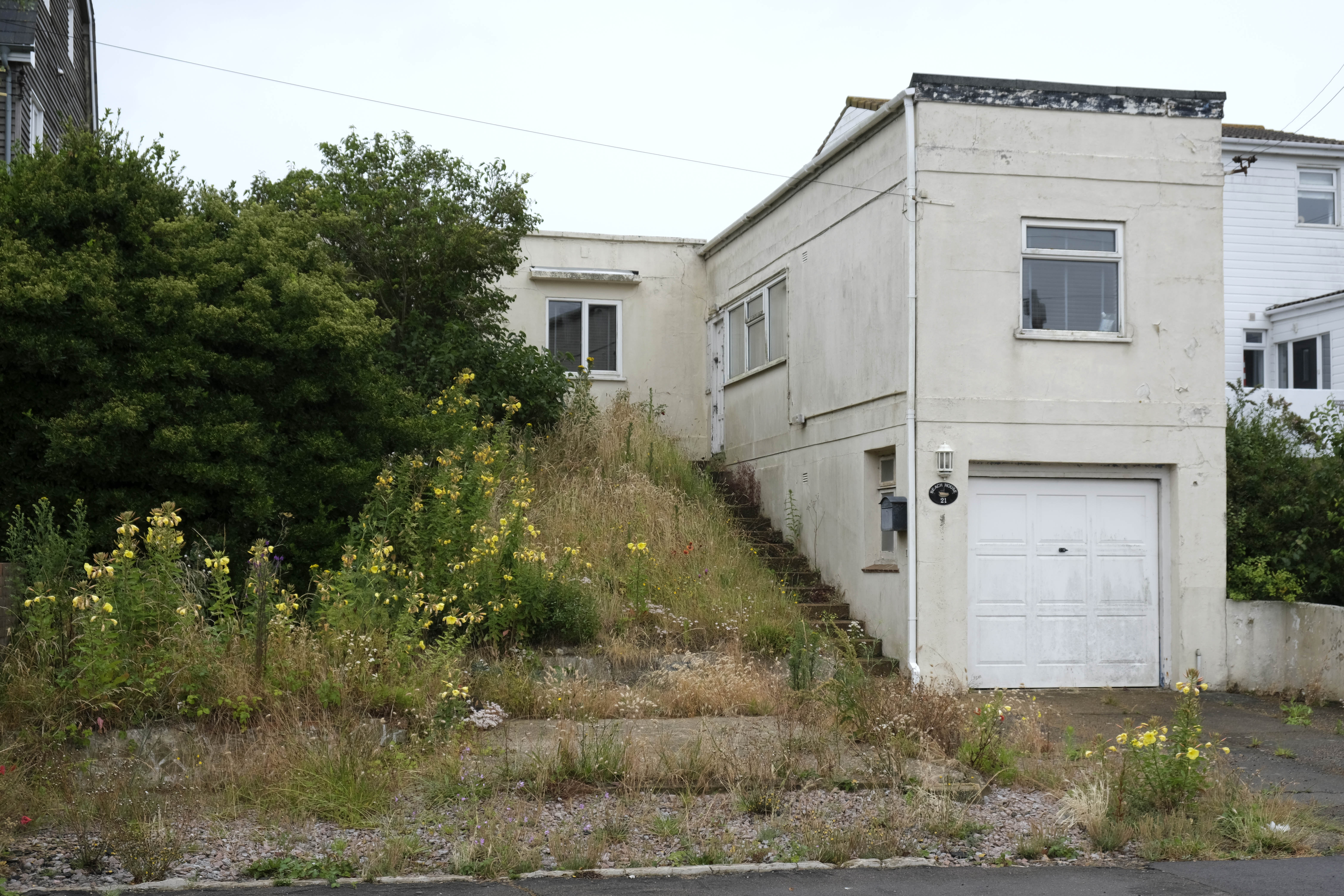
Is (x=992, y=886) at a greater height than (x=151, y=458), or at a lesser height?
lesser

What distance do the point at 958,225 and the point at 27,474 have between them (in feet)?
29.7

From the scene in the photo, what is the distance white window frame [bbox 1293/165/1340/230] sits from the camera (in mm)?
24484

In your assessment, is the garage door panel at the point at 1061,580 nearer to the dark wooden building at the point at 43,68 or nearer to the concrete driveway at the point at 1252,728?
the concrete driveway at the point at 1252,728

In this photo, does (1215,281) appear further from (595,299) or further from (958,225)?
(595,299)

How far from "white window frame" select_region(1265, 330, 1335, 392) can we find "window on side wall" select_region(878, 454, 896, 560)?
11.5 m

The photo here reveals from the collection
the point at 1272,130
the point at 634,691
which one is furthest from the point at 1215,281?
the point at 1272,130

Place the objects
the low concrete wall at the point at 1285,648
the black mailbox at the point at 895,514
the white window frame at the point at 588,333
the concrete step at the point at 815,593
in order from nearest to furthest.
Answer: the low concrete wall at the point at 1285,648
the black mailbox at the point at 895,514
the concrete step at the point at 815,593
the white window frame at the point at 588,333

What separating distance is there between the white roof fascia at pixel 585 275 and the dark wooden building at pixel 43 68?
22.3ft

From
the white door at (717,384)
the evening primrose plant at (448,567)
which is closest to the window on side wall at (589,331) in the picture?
the white door at (717,384)

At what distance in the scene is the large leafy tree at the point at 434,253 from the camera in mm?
15820

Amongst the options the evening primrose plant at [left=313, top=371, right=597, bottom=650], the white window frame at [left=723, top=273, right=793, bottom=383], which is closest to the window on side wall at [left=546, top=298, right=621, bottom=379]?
the white window frame at [left=723, top=273, right=793, bottom=383]

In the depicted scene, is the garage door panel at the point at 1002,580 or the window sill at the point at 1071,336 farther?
the window sill at the point at 1071,336

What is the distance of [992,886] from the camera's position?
6273mm

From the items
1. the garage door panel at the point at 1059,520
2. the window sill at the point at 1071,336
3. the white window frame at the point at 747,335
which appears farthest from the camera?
the white window frame at the point at 747,335
